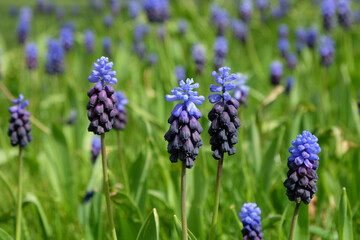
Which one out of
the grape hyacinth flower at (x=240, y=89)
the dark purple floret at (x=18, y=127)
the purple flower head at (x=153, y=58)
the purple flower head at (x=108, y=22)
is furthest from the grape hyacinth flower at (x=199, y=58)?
the purple flower head at (x=108, y=22)

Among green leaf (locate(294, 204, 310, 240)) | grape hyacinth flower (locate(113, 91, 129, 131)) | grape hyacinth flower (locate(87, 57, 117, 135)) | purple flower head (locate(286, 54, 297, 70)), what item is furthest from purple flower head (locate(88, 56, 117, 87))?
purple flower head (locate(286, 54, 297, 70))

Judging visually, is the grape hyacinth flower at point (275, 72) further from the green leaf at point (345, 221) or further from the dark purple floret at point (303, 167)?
the dark purple floret at point (303, 167)

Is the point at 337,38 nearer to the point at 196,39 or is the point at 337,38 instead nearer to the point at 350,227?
the point at 196,39

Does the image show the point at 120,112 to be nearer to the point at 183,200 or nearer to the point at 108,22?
the point at 183,200

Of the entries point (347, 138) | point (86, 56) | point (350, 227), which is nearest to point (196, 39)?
point (86, 56)

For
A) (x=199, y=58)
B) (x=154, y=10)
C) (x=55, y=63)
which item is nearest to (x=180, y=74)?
A: (x=199, y=58)

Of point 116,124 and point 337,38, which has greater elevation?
point 337,38
